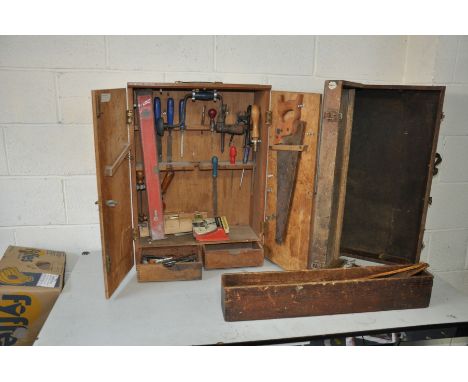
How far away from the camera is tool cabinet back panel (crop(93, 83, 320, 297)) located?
142 centimetres

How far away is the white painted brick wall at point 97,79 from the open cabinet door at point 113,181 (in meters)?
0.34

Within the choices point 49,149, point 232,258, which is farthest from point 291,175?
point 49,149

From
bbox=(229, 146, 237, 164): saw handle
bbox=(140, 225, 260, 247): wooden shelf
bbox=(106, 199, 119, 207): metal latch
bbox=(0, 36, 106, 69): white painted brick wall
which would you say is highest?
bbox=(0, 36, 106, 69): white painted brick wall

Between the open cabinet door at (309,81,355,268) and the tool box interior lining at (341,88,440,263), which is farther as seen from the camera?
the tool box interior lining at (341,88,440,263)

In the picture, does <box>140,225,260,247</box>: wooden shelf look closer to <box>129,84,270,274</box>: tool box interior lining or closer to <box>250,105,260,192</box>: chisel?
<box>129,84,270,274</box>: tool box interior lining

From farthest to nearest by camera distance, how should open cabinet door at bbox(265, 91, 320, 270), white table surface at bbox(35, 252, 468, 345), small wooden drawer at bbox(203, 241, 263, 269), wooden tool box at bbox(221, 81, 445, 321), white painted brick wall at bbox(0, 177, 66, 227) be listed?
white painted brick wall at bbox(0, 177, 66, 227) → small wooden drawer at bbox(203, 241, 263, 269) → open cabinet door at bbox(265, 91, 320, 270) → wooden tool box at bbox(221, 81, 445, 321) → white table surface at bbox(35, 252, 468, 345)

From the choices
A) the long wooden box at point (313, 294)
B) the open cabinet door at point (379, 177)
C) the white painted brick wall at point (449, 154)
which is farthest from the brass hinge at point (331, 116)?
the white painted brick wall at point (449, 154)

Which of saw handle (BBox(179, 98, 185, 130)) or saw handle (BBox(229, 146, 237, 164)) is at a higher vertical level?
saw handle (BBox(179, 98, 185, 130))

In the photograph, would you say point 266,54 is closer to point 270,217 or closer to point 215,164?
point 215,164

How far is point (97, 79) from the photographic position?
1.73 meters

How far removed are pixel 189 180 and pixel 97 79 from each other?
62 cm

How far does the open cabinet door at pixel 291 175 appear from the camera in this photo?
5.17 ft

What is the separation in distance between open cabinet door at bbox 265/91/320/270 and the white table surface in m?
0.36

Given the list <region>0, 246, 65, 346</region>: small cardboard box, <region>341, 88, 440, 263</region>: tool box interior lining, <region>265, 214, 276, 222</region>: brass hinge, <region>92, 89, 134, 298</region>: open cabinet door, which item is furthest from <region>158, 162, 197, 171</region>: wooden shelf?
<region>341, 88, 440, 263</region>: tool box interior lining
